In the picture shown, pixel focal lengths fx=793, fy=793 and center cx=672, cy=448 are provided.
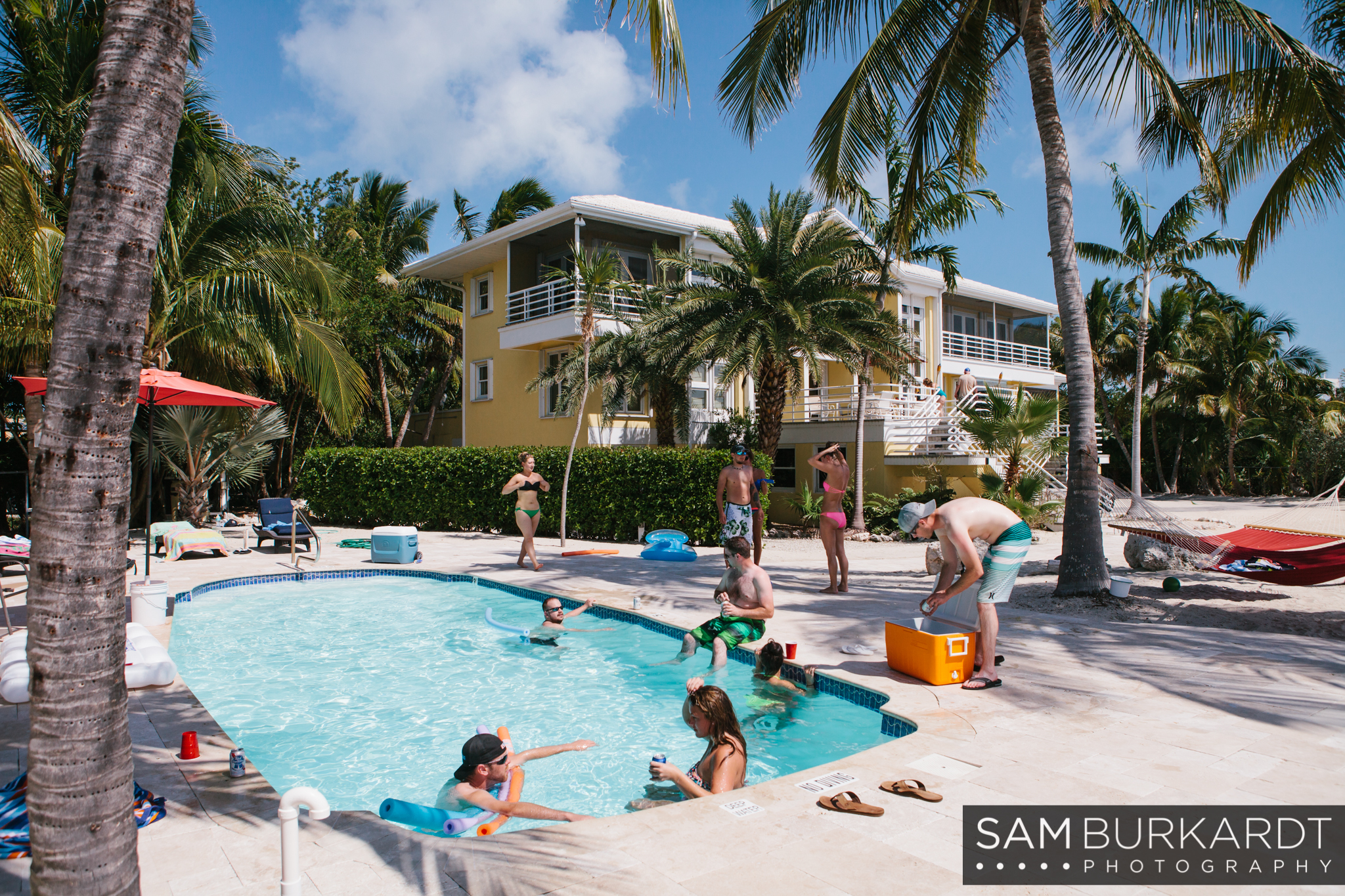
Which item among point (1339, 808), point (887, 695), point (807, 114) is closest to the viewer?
point (1339, 808)

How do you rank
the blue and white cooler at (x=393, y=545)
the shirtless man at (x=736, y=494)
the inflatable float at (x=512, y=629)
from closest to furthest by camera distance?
the inflatable float at (x=512, y=629)
the shirtless man at (x=736, y=494)
the blue and white cooler at (x=393, y=545)

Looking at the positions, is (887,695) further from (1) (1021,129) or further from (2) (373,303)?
(2) (373,303)

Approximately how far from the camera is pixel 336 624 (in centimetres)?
968

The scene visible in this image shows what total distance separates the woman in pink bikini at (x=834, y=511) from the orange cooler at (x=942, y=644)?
11.8 ft

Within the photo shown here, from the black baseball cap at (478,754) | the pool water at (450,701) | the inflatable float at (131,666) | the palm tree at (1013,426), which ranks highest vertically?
the palm tree at (1013,426)

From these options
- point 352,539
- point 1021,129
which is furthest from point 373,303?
point 1021,129

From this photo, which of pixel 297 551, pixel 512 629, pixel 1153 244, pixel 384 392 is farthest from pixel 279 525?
pixel 1153 244

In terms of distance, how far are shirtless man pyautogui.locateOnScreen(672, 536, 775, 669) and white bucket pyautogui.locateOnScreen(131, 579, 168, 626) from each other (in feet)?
18.0

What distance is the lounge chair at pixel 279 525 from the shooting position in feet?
46.6

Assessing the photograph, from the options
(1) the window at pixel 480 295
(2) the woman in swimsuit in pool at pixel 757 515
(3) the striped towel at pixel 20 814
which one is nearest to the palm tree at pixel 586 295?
(1) the window at pixel 480 295

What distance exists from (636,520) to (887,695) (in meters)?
10.5

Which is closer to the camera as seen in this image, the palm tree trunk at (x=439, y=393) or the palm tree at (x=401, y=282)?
the palm tree at (x=401, y=282)

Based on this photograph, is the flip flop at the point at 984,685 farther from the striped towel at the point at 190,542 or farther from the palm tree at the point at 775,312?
the striped towel at the point at 190,542

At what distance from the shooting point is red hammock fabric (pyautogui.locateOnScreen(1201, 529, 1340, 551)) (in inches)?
330
